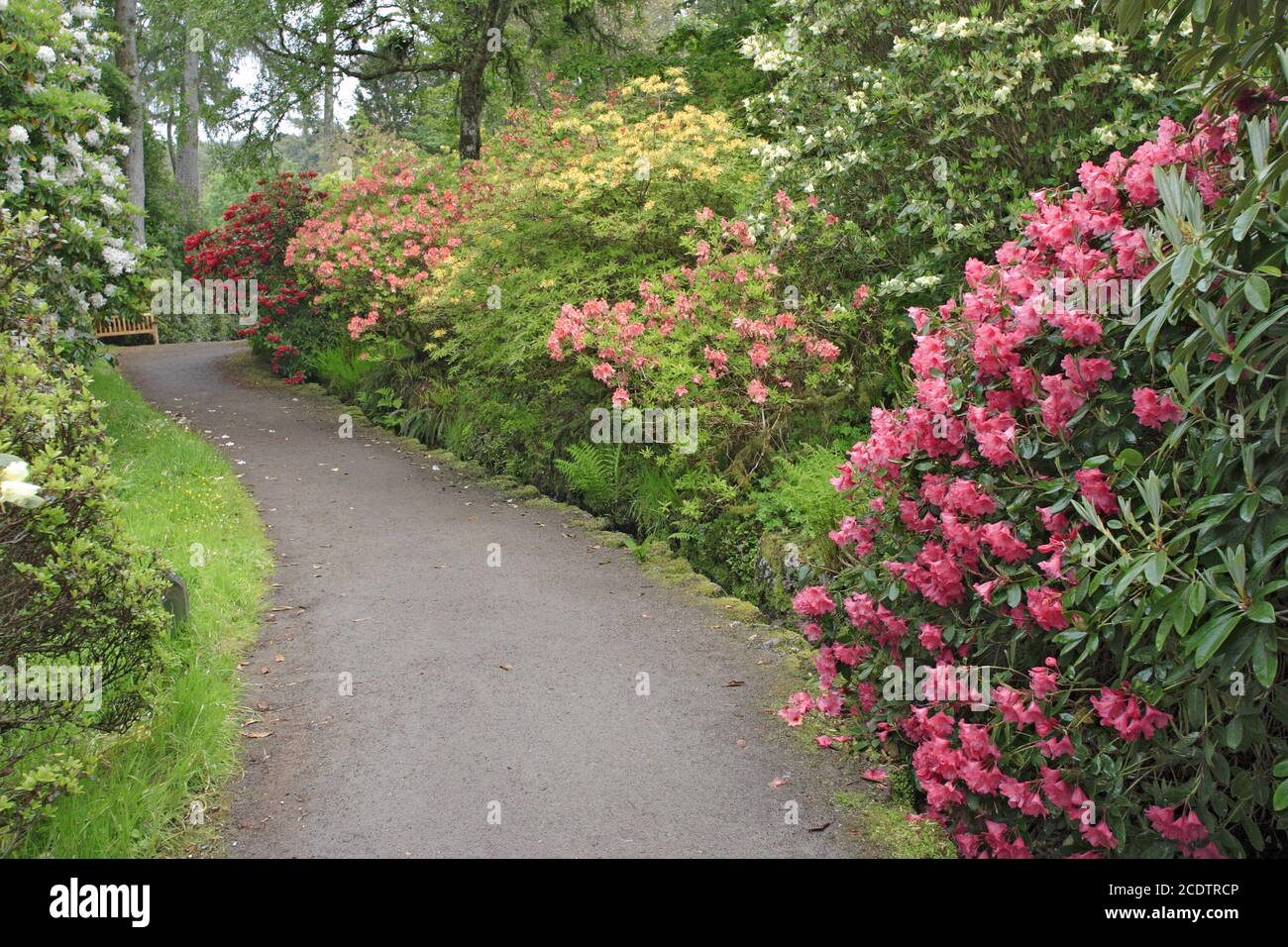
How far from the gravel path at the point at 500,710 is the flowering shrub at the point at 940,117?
2.66 metres

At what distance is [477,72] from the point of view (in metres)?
14.5

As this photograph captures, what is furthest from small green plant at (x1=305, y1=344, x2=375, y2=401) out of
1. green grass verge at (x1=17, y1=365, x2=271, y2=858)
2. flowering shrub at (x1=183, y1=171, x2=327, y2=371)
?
green grass verge at (x1=17, y1=365, x2=271, y2=858)

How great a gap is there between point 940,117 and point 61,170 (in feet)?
24.5

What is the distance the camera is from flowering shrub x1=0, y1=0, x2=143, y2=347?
8.57 meters

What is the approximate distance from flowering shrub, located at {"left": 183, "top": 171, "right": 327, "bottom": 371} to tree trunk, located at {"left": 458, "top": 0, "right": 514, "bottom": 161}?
8.60 feet

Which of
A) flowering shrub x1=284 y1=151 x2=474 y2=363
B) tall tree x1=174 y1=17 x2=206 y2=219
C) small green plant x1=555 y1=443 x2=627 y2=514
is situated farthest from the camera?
tall tree x1=174 y1=17 x2=206 y2=219

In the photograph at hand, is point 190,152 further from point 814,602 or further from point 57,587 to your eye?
point 814,602

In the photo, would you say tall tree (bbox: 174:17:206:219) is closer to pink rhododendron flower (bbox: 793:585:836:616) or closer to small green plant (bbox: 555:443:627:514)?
small green plant (bbox: 555:443:627:514)

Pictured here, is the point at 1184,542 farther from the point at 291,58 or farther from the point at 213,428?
the point at 291,58

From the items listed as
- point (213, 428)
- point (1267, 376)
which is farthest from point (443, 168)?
point (1267, 376)

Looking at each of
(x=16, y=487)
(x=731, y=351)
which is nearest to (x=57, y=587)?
(x=16, y=487)

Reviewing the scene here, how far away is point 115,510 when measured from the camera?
4164mm

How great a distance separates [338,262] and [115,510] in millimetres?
9180

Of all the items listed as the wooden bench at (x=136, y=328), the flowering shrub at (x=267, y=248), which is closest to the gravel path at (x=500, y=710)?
the flowering shrub at (x=267, y=248)
